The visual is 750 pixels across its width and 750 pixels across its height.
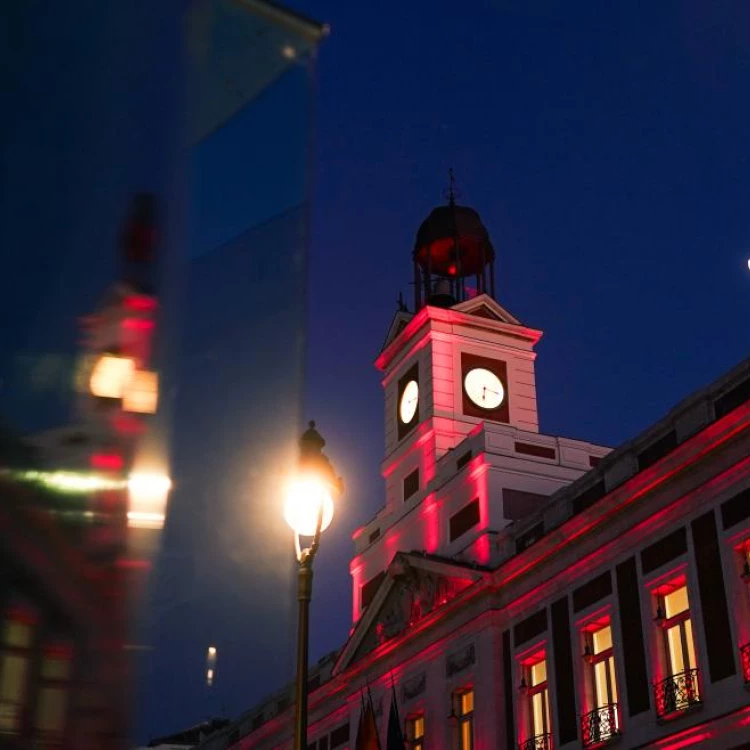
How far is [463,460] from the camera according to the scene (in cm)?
3459

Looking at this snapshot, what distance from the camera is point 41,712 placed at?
1676 millimetres

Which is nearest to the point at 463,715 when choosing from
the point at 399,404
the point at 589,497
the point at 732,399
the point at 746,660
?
the point at 589,497

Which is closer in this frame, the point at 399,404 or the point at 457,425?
the point at 457,425

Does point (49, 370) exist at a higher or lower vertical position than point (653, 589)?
lower

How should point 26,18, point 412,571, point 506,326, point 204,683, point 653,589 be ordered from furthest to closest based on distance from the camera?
1. point 506,326
2. point 412,571
3. point 653,589
4. point 204,683
5. point 26,18

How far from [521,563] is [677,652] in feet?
21.3

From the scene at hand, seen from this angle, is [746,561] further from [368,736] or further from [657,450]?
[368,736]

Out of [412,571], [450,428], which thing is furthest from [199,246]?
[450,428]

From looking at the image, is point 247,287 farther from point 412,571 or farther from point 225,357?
point 412,571

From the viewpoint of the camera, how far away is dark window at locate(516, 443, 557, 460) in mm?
33531

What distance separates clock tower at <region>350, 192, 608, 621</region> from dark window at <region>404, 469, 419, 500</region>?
36 millimetres

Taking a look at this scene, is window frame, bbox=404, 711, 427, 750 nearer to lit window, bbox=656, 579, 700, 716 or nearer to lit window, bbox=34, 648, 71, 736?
lit window, bbox=656, 579, 700, 716

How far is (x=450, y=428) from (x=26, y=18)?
37.0 meters

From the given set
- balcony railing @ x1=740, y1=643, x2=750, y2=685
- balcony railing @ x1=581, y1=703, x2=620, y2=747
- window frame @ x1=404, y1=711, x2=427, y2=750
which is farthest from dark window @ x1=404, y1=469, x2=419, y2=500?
balcony railing @ x1=740, y1=643, x2=750, y2=685
